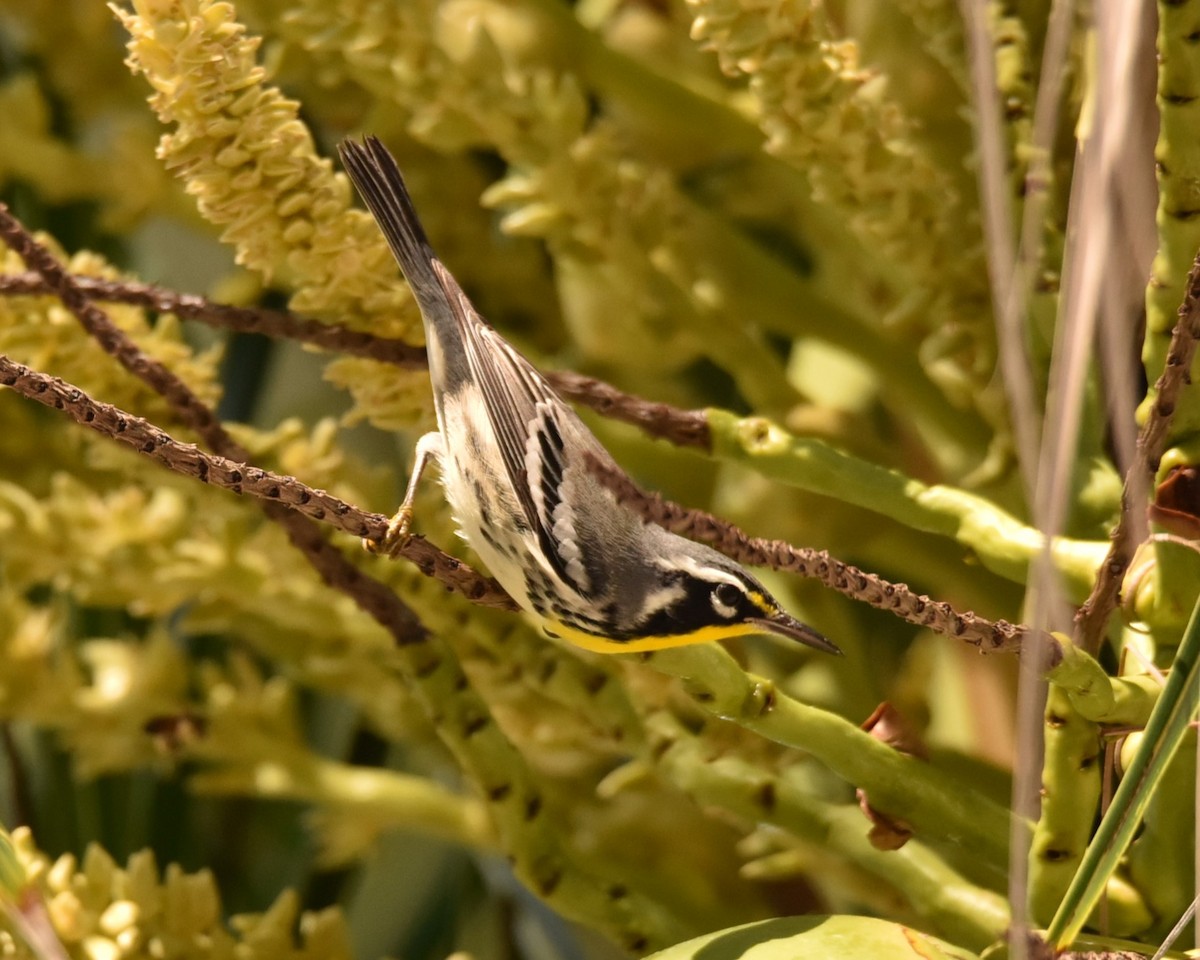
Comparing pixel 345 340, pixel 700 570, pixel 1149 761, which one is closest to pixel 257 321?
pixel 345 340

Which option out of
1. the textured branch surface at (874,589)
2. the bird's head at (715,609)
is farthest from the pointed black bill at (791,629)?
the textured branch surface at (874,589)

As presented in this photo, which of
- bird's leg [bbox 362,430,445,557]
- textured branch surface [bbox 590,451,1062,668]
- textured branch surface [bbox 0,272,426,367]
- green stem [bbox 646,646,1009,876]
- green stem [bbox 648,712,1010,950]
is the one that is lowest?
green stem [bbox 648,712,1010,950]

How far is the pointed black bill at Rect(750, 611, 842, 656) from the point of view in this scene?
38 centimetres

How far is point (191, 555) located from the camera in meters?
0.46

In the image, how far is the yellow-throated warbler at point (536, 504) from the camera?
39 centimetres

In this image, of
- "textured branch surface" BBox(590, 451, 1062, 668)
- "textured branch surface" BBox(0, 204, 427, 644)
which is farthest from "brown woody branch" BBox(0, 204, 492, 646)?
"textured branch surface" BBox(590, 451, 1062, 668)

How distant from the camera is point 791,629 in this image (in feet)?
1.26

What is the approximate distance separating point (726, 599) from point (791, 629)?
0.07ft

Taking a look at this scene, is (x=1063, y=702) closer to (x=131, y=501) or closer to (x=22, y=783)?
(x=131, y=501)

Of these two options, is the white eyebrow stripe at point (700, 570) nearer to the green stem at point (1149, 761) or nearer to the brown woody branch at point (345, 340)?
the brown woody branch at point (345, 340)

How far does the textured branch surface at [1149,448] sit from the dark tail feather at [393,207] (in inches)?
9.2

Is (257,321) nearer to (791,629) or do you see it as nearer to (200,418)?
(200,418)

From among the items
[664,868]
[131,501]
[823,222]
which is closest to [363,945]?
[664,868]

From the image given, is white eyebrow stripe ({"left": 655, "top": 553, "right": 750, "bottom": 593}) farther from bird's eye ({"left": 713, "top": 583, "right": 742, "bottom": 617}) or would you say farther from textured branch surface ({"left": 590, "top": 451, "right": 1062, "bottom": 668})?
textured branch surface ({"left": 590, "top": 451, "right": 1062, "bottom": 668})
